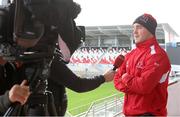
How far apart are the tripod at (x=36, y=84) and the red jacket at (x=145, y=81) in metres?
0.64

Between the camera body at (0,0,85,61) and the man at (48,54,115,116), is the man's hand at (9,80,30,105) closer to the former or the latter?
the camera body at (0,0,85,61)

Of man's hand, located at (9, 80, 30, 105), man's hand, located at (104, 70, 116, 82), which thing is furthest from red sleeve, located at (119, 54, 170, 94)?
man's hand, located at (9, 80, 30, 105)

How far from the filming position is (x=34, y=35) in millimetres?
737

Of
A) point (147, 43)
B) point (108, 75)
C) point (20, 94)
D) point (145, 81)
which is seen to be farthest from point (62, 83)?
point (147, 43)

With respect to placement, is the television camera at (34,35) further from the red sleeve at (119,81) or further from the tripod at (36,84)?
the red sleeve at (119,81)

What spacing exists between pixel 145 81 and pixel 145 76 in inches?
0.9

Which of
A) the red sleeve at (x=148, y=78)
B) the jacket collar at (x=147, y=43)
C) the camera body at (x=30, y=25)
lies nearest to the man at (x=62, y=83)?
the camera body at (x=30, y=25)

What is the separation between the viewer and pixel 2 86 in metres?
0.86

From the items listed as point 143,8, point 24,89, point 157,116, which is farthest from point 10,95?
point 143,8

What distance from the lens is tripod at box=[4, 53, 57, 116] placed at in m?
0.76

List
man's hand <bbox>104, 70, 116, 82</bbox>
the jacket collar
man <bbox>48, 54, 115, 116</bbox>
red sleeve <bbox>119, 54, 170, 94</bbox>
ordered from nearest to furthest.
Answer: man <bbox>48, 54, 115, 116</bbox> < man's hand <bbox>104, 70, 116, 82</bbox> < red sleeve <bbox>119, 54, 170, 94</bbox> < the jacket collar

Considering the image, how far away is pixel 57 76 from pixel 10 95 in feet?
0.84

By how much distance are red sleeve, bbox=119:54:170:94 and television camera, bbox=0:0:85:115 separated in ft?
2.00

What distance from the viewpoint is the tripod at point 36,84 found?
0.76m
